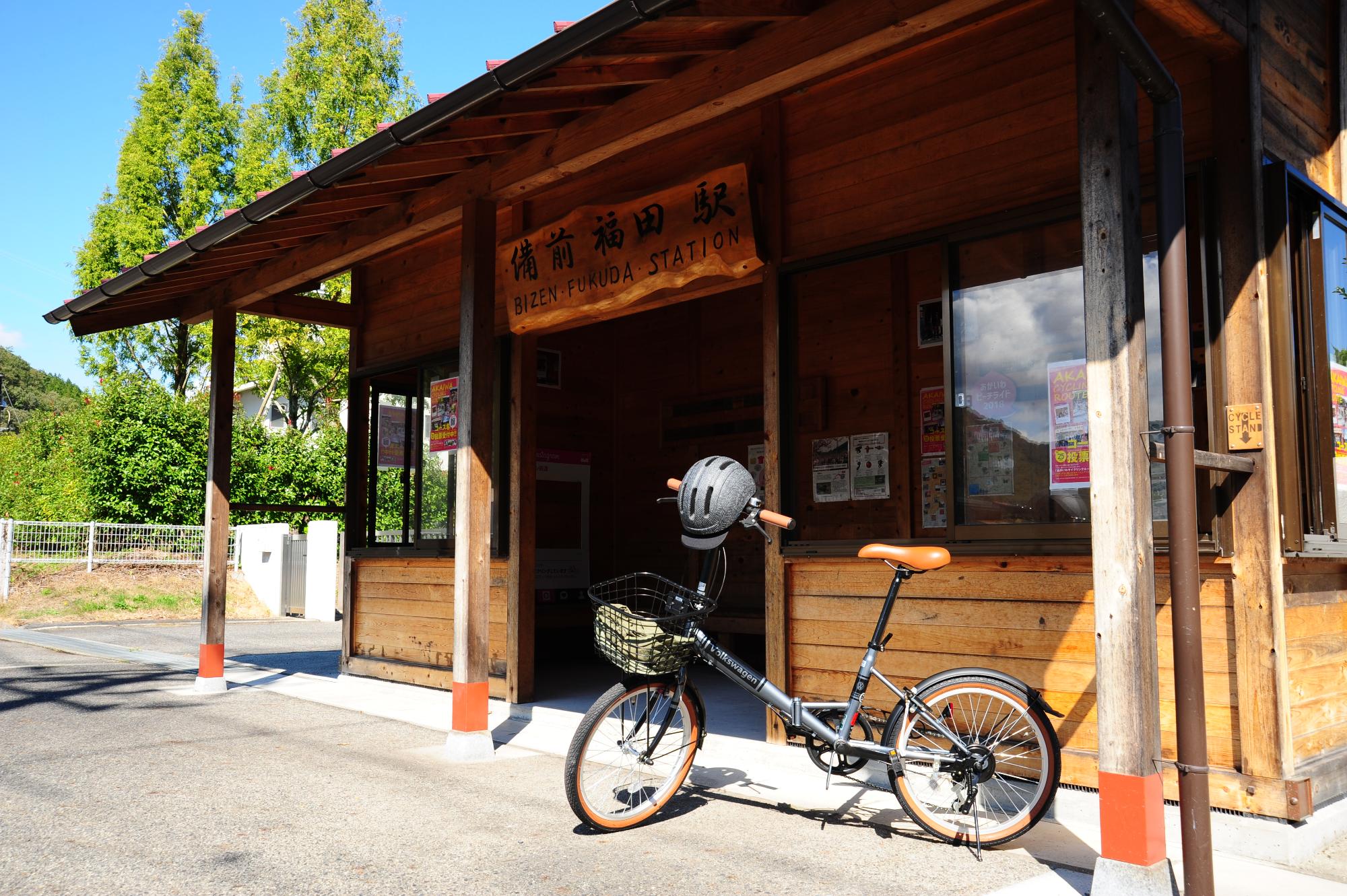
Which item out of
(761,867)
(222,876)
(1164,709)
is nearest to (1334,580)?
(1164,709)

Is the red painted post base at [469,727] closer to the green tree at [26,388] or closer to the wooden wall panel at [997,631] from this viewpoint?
the wooden wall panel at [997,631]

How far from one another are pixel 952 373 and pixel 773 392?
1084mm

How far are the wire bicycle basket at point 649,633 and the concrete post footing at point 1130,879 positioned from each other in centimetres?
163

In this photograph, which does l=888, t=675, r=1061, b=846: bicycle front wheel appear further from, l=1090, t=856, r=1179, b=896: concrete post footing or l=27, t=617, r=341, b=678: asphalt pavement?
l=27, t=617, r=341, b=678: asphalt pavement

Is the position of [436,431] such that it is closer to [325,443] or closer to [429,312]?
[429,312]

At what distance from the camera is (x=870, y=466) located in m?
7.68

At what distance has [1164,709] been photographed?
4012 mm

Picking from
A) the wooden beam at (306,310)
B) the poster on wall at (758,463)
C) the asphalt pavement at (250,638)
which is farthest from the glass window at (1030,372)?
the asphalt pavement at (250,638)

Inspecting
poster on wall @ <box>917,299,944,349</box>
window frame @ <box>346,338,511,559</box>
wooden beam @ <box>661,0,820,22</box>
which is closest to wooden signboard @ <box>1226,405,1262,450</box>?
wooden beam @ <box>661,0,820,22</box>

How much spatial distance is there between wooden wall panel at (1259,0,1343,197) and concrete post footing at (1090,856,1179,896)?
290 cm

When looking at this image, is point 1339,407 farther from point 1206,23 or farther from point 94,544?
point 94,544

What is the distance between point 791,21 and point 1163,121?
153cm

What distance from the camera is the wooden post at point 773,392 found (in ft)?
17.6

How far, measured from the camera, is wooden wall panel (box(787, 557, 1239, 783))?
3924 millimetres
